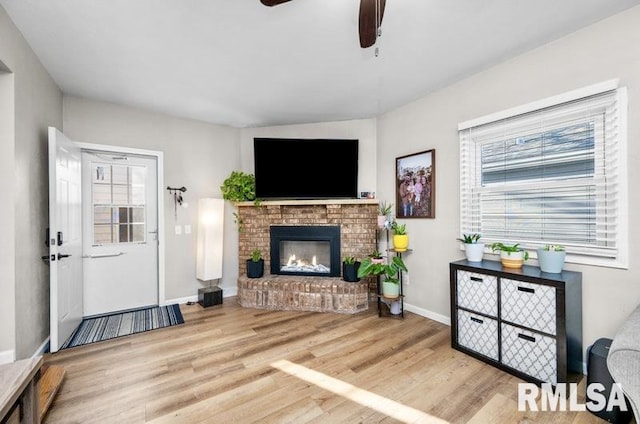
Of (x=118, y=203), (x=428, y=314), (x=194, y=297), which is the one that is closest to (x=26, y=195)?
(x=118, y=203)

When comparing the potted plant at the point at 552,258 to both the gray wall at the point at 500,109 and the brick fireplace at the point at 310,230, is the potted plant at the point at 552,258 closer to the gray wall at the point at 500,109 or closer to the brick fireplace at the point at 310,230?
the gray wall at the point at 500,109

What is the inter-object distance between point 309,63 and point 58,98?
272cm

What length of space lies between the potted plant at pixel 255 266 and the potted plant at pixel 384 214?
164 cm

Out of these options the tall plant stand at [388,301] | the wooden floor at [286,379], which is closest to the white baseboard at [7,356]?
the wooden floor at [286,379]

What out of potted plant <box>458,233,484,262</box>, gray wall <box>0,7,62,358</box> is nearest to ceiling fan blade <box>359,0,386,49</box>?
potted plant <box>458,233,484,262</box>

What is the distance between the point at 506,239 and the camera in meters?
2.58

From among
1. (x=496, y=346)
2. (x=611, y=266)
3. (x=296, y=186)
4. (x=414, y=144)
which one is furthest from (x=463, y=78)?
(x=496, y=346)

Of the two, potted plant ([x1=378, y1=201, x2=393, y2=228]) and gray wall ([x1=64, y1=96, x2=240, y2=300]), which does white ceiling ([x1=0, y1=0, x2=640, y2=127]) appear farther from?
potted plant ([x1=378, y1=201, x2=393, y2=228])

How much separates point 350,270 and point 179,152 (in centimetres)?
277

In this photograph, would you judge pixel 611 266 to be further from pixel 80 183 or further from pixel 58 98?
pixel 58 98

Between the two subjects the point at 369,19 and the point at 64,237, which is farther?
the point at 64,237

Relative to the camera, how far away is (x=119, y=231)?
11.4 ft

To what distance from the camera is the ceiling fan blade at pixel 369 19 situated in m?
1.44

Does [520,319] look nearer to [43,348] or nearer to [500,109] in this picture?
[500,109]
